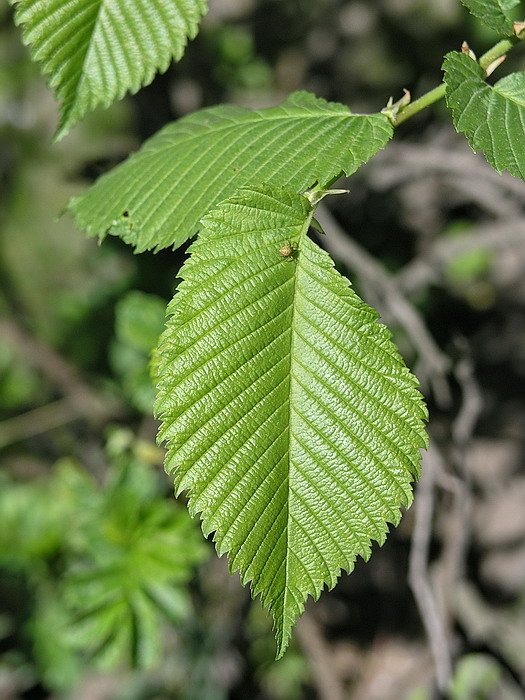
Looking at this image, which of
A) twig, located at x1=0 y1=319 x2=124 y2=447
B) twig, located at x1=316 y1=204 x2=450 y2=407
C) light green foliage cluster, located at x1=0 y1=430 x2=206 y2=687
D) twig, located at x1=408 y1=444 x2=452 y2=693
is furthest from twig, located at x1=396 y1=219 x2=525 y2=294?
twig, located at x1=0 y1=319 x2=124 y2=447

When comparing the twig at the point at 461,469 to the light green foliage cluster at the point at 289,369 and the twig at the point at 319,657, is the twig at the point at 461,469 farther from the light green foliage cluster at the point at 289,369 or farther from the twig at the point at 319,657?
the light green foliage cluster at the point at 289,369

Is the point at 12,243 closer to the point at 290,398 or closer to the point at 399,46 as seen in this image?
the point at 399,46

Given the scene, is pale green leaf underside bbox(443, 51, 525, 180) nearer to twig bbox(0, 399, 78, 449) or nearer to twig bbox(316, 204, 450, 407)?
twig bbox(316, 204, 450, 407)

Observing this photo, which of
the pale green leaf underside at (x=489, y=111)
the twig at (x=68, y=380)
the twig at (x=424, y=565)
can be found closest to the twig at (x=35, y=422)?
the twig at (x=68, y=380)

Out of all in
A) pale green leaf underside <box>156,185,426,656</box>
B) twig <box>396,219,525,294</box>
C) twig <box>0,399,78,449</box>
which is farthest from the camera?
twig <box>0,399,78,449</box>

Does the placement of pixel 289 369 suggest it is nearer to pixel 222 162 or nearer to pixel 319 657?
pixel 222 162

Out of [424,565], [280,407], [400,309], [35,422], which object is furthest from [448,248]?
[35,422]
